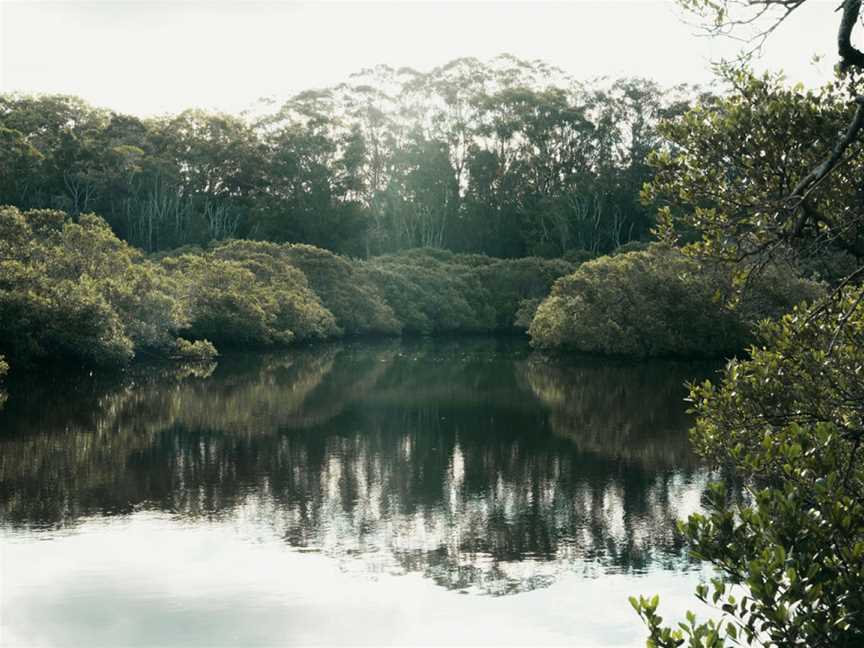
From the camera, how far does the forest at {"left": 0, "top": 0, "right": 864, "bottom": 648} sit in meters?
6.14

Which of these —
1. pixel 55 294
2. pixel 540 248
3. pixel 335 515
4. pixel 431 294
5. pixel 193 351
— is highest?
pixel 540 248

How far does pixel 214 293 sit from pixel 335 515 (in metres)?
27.7

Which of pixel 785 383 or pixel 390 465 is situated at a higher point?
pixel 785 383

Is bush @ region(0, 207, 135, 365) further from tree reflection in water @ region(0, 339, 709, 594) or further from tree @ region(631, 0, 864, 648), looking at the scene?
tree @ region(631, 0, 864, 648)

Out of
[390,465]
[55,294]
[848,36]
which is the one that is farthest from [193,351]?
[848,36]

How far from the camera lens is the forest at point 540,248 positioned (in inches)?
242

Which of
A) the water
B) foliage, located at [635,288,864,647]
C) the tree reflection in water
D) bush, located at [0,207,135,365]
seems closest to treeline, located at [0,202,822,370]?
bush, located at [0,207,135,365]

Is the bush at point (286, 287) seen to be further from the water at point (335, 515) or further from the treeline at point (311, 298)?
the water at point (335, 515)

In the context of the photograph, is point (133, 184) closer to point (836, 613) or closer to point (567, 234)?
point (567, 234)

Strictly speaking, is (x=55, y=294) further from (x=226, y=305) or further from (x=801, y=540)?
(x=801, y=540)

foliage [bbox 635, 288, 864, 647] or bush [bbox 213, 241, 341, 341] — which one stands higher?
bush [bbox 213, 241, 341, 341]

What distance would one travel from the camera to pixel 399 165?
69500mm

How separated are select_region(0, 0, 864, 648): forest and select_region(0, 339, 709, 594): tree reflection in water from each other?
1.99m

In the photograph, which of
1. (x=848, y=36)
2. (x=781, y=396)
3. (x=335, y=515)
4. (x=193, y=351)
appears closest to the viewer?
(x=848, y=36)
